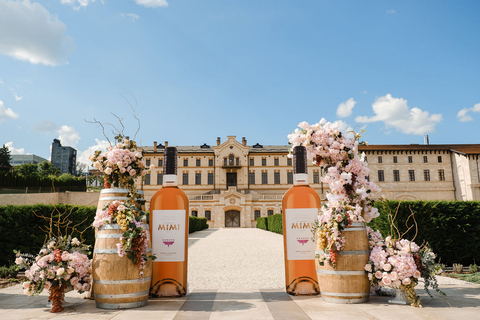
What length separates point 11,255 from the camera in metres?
7.88

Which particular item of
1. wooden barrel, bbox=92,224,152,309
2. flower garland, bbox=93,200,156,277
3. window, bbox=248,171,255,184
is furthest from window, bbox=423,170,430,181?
wooden barrel, bbox=92,224,152,309

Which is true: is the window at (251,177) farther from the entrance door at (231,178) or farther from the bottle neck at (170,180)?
the bottle neck at (170,180)

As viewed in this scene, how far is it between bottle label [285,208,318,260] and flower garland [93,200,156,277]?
1771mm

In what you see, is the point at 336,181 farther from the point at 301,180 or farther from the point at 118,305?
the point at 118,305

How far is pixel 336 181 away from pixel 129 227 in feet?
8.36

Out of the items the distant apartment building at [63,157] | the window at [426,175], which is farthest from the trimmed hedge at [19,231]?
the distant apartment building at [63,157]

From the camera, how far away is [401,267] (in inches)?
140

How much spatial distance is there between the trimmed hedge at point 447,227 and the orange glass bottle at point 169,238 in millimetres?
6344

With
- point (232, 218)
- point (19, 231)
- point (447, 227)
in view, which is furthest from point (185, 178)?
point (447, 227)

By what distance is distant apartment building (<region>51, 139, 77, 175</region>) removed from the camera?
127 meters

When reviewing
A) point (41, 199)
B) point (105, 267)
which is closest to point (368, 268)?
point (105, 267)

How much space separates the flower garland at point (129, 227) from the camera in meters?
3.49

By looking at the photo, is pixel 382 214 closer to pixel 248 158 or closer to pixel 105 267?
pixel 105 267

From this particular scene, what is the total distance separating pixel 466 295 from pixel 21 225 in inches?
370
